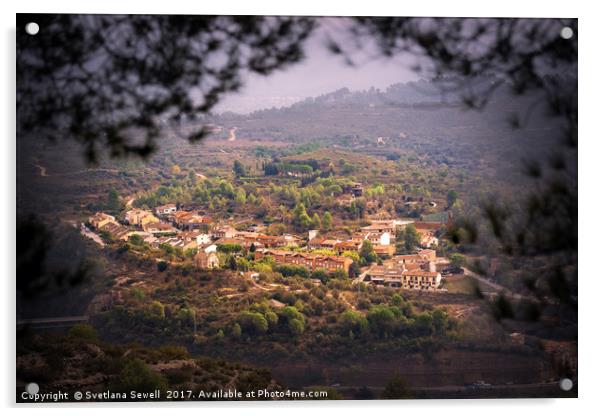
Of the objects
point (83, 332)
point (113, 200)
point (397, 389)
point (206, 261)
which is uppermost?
point (113, 200)

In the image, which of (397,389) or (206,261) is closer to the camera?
(397,389)

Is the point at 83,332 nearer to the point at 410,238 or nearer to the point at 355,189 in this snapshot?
the point at 355,189

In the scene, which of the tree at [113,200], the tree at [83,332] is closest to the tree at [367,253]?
the tree at [113,200]

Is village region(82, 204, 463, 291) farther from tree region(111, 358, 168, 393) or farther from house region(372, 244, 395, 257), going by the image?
tree region(111, 358, 168, 393)

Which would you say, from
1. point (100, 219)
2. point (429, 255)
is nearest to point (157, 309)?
point (100, 219)

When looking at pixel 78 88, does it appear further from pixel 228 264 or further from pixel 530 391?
pixel 530 391
